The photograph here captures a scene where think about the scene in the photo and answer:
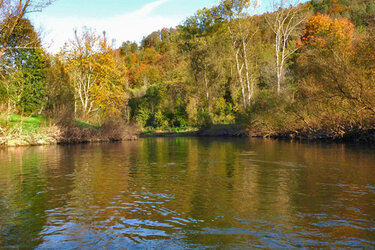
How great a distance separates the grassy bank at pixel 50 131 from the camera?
25.0 m

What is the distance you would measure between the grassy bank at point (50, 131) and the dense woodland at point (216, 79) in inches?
34.2

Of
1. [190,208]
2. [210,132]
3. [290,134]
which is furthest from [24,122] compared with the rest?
[190,208]

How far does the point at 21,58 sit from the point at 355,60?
27.6 meters

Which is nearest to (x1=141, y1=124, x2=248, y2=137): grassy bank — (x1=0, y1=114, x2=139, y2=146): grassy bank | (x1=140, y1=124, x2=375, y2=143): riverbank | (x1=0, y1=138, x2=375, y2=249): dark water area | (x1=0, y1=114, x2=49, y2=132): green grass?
(x1=140, y1=124, x2=375, y2=143): riverbank

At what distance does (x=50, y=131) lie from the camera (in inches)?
1099

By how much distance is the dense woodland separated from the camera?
74.5 ft

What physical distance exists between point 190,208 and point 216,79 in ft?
136

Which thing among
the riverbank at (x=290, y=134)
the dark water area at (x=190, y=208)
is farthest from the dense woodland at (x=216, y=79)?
the dark water area at (x=190, y=208)

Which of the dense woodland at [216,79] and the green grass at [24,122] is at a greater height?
the dense woodland at [216,79]

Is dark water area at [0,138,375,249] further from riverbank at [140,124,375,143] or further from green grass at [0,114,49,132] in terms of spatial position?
green grass at [0,114,49,132]

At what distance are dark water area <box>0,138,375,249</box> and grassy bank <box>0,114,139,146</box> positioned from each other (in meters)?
14.9

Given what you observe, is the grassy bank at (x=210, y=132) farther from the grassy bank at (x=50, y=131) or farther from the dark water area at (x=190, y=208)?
the dark water area at (x=190, y=208)

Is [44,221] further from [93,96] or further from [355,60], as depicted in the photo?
[93,96]

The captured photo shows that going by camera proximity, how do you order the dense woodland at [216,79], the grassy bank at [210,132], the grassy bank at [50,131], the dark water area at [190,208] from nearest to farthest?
the dark water area at [190,208]
the dense woodland at [216,79]
the grassy bank at [50,131]
the grassy bank at [210,132]
